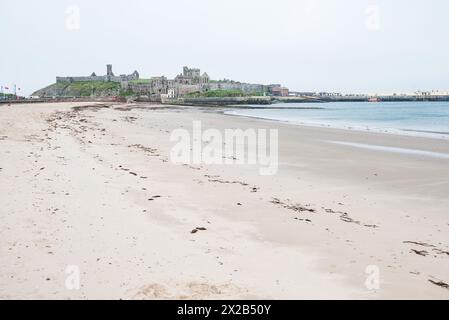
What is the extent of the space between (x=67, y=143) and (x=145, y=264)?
11162 mm

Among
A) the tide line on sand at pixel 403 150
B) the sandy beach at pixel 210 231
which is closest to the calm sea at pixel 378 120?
the tide line on sand at pixel 403 150

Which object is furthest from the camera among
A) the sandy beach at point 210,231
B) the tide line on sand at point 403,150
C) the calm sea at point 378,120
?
the calm sea at point 378,120

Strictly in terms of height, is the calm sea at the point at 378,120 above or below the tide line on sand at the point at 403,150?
above

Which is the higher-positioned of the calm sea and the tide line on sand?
the calm sea

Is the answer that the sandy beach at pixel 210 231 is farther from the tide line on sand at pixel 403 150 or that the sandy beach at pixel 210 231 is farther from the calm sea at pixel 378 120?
the calm sea at pixel 378 120

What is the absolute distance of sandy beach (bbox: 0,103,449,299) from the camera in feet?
14.2

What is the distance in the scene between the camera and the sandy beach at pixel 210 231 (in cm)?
434

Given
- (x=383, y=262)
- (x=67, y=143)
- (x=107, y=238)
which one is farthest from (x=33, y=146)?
(x=383, y=262)

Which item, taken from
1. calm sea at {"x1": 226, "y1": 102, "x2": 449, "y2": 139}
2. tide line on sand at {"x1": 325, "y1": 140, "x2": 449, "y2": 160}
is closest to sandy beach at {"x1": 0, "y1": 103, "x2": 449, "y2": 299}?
tide line on sand at {"x1": 325, "y1": 140, "x2": 449, "y2": 160}

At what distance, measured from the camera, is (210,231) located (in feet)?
20.3

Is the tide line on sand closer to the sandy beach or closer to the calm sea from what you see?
the sandy beach

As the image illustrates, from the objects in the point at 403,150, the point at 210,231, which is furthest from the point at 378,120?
the point at 210,231

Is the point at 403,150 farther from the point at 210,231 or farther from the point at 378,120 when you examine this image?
the point at 378,120

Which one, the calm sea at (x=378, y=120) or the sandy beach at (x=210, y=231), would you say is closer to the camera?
the sandy beach at (x=210, y=231)
